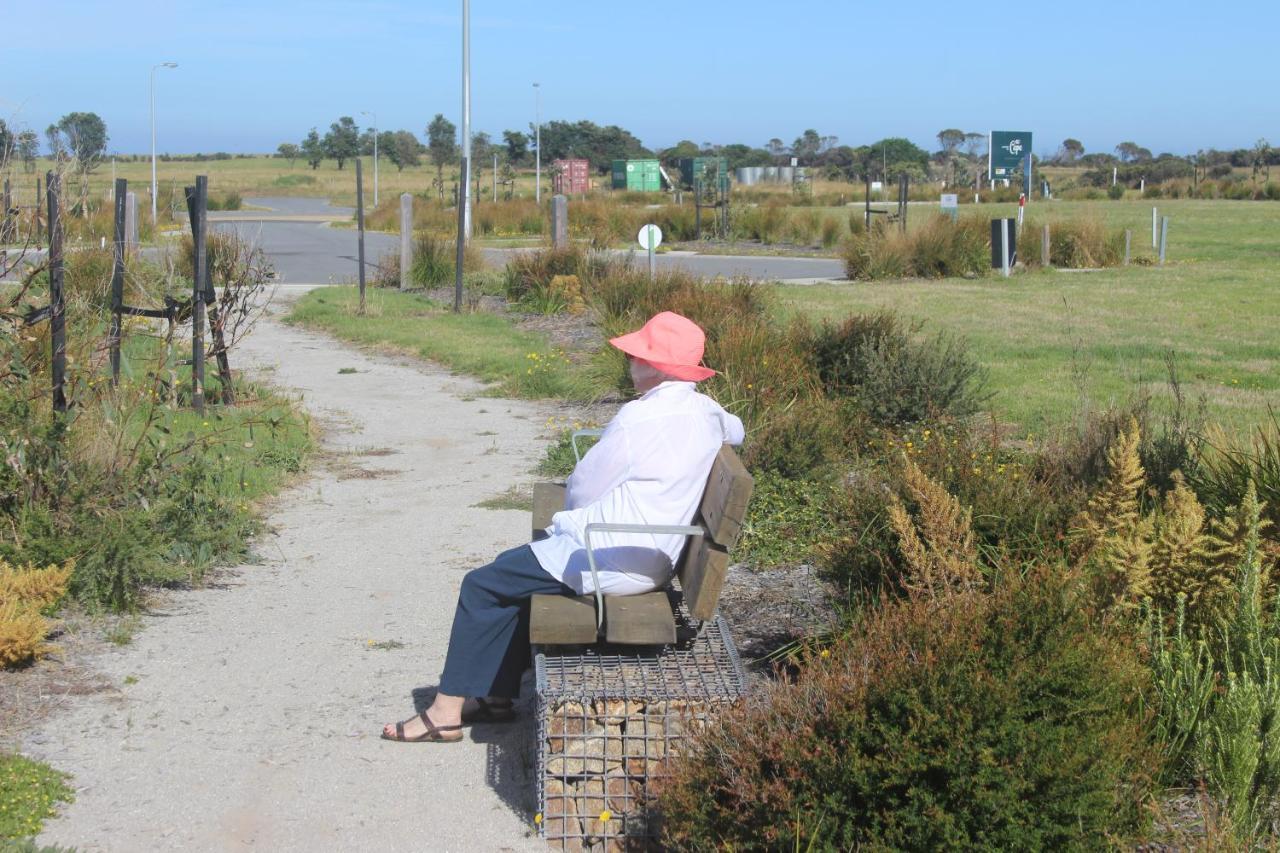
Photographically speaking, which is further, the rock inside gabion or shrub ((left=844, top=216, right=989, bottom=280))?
shrub ((left=844, top=216, right=989, bottom=280))

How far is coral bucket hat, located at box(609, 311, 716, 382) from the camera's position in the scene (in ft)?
15.6

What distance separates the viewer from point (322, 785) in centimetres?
445

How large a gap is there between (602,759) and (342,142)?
124 meters

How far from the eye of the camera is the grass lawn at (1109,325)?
1098cm

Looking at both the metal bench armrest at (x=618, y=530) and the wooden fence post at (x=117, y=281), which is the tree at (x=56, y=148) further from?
the metal bench armrest at (x=618, y=530)

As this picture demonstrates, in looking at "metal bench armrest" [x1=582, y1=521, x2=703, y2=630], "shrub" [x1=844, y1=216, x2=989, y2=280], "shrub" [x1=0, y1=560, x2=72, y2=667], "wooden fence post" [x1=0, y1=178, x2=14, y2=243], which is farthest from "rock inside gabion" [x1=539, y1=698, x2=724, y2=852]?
"shrub" [x1=844, y1=216, x2=989, y2=280]

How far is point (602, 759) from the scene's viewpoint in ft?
13.6

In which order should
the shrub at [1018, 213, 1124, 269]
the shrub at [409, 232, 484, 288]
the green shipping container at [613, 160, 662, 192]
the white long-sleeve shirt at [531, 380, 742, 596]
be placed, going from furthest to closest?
the green shipping container at [613, 160, 662, 192] < the shrub at [1018, 213, 1124, 269] < the shrub at [409, 232, 484, 288] < the white long-sleeve shirt at [531, 380, 742, 596]

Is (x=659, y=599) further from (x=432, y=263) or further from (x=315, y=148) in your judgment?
(x=315, y=148)

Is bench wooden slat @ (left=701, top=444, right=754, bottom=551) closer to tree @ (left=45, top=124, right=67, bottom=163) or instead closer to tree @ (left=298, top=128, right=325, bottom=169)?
tree @ (left=45, top=124, right=67, bottom=163)

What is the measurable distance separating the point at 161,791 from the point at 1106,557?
307 centimetres

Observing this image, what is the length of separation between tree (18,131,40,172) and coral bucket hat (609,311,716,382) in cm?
419

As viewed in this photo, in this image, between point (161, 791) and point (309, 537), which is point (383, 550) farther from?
point (161, 791)

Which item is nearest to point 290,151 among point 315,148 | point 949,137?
point 315,148
